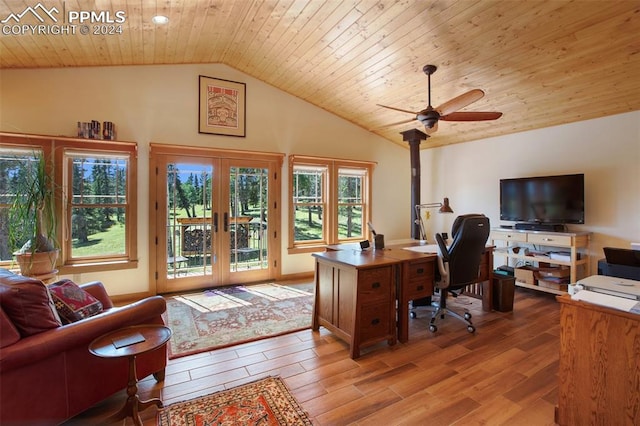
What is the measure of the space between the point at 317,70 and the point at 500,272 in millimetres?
3638

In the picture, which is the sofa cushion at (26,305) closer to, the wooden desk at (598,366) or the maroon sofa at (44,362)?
the maroon sofa at (44,362)

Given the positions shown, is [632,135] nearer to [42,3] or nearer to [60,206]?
[42,3]

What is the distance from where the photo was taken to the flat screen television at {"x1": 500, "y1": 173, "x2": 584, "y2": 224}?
394 centimetres

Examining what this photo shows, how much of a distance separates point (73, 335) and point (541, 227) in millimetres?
5167

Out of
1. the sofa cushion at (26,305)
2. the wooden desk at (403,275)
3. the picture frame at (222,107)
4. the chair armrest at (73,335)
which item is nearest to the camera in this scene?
the chair armrest at (73,335)

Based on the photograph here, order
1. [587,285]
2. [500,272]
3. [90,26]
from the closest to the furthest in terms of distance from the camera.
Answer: [587,285] → [90,26] → [500,272]

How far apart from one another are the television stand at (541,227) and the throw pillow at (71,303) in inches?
201

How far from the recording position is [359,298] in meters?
2.53

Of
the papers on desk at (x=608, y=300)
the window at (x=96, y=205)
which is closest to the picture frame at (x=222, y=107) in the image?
the window at (x=96, y=205)

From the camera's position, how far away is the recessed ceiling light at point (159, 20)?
2954 mm

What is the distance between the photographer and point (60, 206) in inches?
144

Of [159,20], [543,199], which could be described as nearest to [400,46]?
[159,20]

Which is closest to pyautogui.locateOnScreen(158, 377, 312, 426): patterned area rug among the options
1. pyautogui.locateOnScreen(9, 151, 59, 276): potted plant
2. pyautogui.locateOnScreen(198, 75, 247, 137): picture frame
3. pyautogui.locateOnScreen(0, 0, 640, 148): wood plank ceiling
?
pyautogui.locateOnScreen(9, 151, 59, 276): potted plant

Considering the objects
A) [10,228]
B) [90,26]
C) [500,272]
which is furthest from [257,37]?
[500,272]
